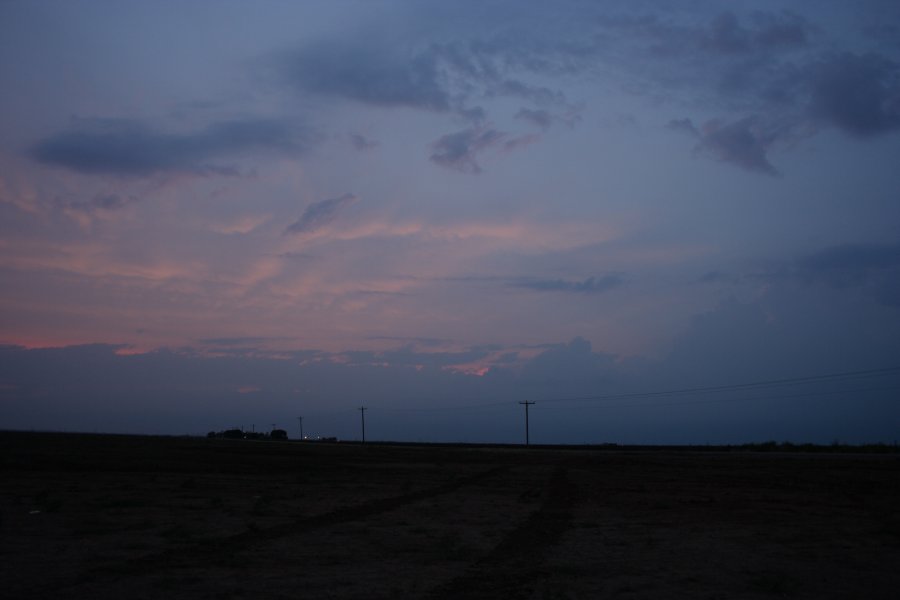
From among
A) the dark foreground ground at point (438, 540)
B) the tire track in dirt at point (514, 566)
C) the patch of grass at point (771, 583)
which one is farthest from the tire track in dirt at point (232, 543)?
the patch of grass at point (771, 583)

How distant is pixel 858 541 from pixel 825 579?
16.4 feet

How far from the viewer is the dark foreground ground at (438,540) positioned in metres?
12.5

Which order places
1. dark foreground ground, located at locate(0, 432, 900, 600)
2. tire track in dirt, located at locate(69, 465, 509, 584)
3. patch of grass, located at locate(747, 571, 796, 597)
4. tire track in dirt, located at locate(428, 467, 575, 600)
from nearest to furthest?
tire track in dirt, located at locate(428, 467, 575, 600)
patch of grass, located at locate(747, 571, 796, 597)
dark foreground ground, located at locate(0, 432, 900, 600)
tire track in dirt, located at locate(69, 465, 509, 584)

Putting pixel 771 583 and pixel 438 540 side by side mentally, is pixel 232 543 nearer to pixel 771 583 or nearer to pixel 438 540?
pixel 438 540

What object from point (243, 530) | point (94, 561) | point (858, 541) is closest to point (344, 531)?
point (243, 530)

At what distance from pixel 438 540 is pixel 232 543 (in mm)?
4395

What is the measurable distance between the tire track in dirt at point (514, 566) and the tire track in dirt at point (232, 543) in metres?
4.68

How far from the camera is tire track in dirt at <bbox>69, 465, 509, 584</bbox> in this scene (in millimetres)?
13633

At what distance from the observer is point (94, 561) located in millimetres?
14211

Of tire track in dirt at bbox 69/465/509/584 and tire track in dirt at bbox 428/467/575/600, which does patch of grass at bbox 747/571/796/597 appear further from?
tire track in dirt at bbox 69/465/509/584

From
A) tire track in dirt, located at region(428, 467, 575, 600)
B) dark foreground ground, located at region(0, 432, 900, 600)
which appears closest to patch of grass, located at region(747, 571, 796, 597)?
dark foreground ground, located at region(0, 432, 900, 600)

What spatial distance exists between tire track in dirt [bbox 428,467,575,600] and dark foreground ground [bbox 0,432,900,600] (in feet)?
0.16

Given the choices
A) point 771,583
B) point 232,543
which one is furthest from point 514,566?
point 232,543

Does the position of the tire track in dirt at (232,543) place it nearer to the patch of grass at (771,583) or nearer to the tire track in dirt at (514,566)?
the tire track in dirt at (514,566)
